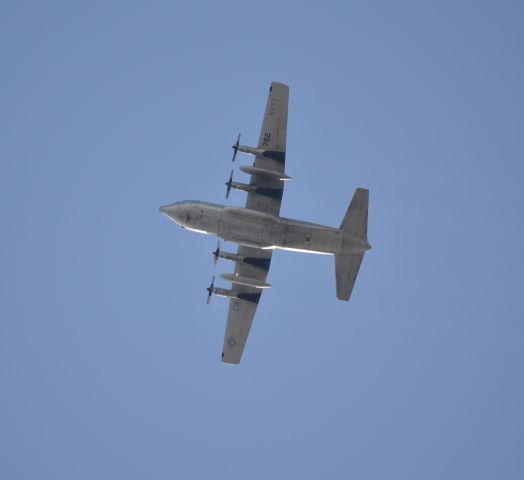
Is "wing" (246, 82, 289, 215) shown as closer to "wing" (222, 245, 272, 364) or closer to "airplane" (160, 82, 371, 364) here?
"airplane" (160, 82, 371, 364)

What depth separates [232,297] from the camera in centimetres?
5722

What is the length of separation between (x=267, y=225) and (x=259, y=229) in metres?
0.72

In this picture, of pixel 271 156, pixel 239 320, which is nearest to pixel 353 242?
pixel 271 156

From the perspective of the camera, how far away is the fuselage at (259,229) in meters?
54.4

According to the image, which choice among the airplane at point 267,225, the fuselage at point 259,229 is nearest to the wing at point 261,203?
the airplane at point 267,225

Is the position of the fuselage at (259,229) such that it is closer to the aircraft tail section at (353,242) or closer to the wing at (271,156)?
the aircraft tail section at (353,242)

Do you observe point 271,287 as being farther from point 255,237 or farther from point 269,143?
point 269,143

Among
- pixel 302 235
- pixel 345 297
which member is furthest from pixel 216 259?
pixel 345 297

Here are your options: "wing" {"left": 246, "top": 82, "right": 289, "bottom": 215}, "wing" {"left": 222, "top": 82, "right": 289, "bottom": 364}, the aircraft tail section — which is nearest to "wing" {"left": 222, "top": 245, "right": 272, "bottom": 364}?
"wing" {"left": 222, "top": 82, "right": 289, "bottom": 364}

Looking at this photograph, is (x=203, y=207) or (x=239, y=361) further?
(x=239, y=361)

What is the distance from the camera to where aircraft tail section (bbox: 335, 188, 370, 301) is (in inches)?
2180

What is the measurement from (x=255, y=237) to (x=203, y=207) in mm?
4811

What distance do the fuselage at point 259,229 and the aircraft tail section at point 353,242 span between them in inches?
4.5

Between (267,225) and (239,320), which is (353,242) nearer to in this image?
(267,225)
